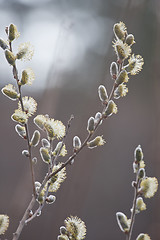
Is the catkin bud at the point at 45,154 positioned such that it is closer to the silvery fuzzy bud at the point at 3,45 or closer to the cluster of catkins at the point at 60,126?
the cluster of catkins at the point at 60,126

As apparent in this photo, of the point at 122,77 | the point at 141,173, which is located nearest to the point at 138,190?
the point at 141,173

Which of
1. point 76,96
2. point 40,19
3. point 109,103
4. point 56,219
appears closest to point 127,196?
point 56,219

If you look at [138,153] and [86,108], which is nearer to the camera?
[138,153]

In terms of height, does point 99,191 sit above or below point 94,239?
above

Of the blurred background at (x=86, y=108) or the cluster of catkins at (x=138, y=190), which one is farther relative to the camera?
the blurred background at (x=86, y=108)

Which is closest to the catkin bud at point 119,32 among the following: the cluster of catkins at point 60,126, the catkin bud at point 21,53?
the cluster of catkins at point 60,126

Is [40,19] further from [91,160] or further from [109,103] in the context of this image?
[109,103]

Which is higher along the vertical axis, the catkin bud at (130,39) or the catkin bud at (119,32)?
the catkin bud at (119,32)

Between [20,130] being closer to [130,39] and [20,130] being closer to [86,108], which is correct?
[130,39]
